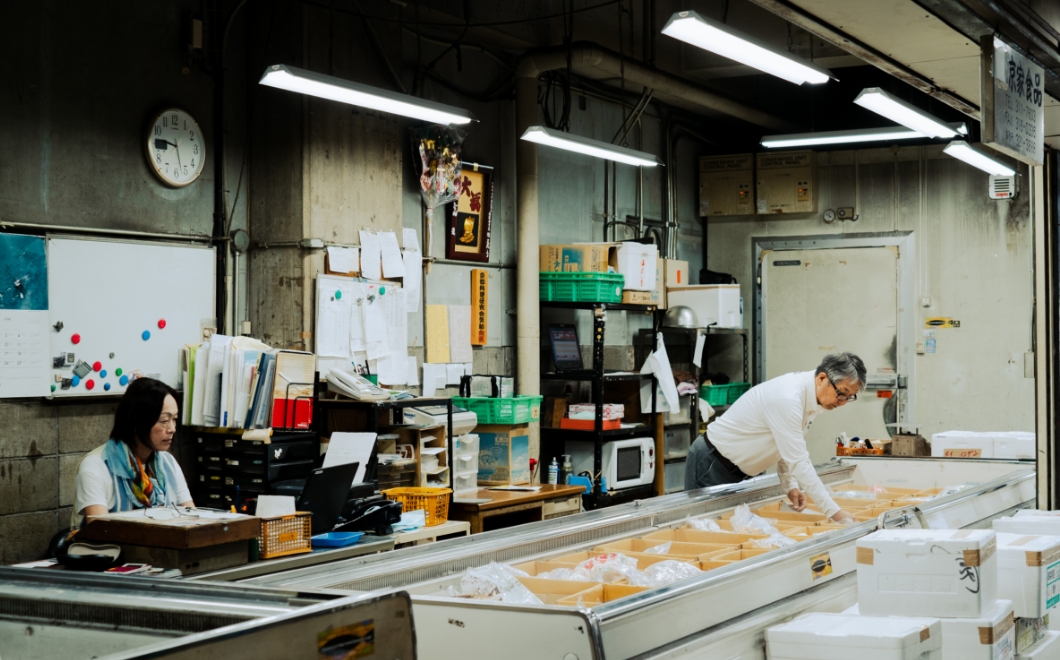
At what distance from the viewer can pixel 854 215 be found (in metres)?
10.2

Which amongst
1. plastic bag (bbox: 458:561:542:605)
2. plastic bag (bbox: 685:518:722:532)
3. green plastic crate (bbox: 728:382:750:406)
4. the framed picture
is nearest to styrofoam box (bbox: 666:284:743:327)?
green plastic crate (bbox: 728:382:750:406)

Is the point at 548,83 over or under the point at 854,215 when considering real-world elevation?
over

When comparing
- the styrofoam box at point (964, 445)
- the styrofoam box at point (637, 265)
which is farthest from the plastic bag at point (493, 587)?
the styrofoam box at point (637, 265)

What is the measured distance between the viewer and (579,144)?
22.0 feet

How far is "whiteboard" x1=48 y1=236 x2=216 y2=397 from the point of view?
519 centimetres

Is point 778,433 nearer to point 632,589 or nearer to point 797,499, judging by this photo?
point 797,499

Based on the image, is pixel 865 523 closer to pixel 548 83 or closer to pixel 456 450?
pixel 456 450

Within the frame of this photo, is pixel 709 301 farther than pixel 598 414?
Yes

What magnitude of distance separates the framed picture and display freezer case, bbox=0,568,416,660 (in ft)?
19.6

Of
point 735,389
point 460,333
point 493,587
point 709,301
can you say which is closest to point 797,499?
point 493,587

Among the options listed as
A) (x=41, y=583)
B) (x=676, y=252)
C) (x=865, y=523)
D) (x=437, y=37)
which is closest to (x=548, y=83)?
(x=437, y=37)

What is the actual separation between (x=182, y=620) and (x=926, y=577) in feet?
8.46

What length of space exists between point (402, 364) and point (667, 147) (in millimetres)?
4313

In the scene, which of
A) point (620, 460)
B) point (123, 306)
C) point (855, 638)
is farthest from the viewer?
point (620, 460)
